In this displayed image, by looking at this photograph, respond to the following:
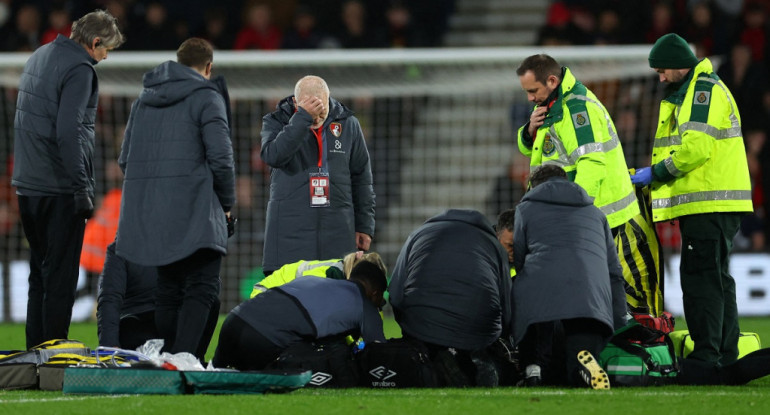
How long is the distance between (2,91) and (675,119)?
7777 mm

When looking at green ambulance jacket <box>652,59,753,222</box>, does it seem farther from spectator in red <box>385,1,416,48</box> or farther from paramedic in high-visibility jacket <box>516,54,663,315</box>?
spectator in red <box>385,1,416,48</box>

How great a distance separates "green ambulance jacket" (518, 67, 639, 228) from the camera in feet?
22.8

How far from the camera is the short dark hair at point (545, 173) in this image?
647 centimetres

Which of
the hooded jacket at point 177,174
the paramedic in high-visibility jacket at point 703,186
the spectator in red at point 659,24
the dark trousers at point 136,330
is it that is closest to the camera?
the hooded jacket at point 177,174

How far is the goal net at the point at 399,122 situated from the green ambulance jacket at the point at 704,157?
4173mm

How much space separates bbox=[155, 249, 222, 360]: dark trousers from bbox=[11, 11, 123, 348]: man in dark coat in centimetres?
67

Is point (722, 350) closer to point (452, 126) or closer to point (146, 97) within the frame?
point (146, 97)

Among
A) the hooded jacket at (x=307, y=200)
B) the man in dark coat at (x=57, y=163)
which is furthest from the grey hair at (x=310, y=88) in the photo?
the man in dark coat at (x=57, y=163)

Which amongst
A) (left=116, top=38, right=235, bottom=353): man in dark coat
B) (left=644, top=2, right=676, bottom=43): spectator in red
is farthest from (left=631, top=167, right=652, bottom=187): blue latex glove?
(left=644, top=2, right=676, bottom=43): spectator in red

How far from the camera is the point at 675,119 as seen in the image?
23.2ft

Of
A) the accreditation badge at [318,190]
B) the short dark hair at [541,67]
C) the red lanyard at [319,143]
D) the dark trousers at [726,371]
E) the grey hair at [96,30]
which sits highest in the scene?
the grey hair at [96,30]

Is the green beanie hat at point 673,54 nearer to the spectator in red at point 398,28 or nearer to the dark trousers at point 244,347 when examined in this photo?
the dark trousers at point 244,347

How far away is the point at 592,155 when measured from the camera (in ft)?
22.8

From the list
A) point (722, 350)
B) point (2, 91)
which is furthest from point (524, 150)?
point (2, 91)
